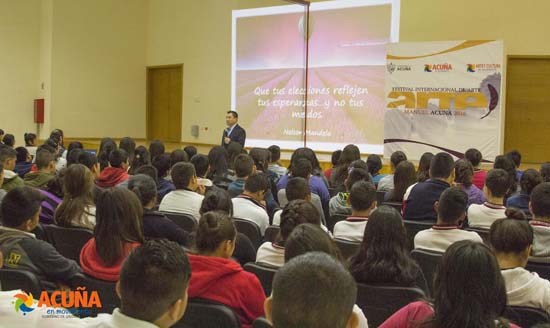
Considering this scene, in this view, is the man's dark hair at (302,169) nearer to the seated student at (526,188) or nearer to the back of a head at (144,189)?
the seated student at (526,188)

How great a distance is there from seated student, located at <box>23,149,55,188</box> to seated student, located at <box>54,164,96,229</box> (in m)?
1.24

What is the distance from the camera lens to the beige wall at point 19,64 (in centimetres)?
1110

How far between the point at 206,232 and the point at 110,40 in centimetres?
1097

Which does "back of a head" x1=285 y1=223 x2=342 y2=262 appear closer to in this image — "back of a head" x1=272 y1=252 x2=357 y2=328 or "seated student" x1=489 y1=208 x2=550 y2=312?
"seated student" x1=489 y1=208 x2=550 y2=312

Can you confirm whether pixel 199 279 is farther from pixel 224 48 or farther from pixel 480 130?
pixel 224 48

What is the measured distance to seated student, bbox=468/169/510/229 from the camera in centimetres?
398

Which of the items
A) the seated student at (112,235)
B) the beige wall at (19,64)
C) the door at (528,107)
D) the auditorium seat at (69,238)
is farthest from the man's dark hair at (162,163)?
the beige wall at (19,64)

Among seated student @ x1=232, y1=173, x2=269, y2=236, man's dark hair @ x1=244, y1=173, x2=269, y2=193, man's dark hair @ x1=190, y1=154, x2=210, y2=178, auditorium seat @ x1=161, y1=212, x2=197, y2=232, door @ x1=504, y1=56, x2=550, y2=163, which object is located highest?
door @ x1=504, y1=56, x2=550, y2=163

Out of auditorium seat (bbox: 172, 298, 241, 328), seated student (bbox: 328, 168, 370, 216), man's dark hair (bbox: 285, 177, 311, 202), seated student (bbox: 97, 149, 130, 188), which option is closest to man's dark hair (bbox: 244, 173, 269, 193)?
man's dark hair (bbox: 285, 177, 311, 202)

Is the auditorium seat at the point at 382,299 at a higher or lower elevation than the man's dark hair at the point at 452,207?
lower

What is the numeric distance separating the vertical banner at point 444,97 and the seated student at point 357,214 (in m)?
5.45

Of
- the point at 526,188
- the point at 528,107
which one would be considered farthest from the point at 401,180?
the point at 528,107

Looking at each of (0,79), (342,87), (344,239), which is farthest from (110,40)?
(344,239)

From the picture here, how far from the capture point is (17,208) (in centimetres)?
278
